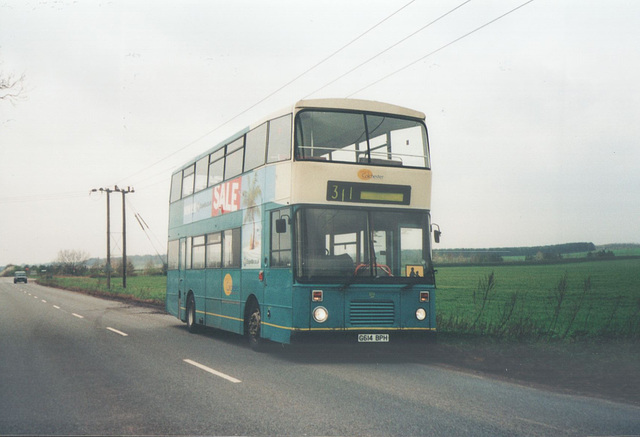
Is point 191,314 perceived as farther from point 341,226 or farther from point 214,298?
point 341,226

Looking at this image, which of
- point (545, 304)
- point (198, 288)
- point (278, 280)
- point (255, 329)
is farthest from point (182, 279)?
point (545, 304)

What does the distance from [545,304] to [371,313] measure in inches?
691

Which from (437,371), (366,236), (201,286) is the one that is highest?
(366,236)

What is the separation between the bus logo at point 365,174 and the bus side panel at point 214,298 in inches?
208

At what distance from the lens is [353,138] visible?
11.5 meters

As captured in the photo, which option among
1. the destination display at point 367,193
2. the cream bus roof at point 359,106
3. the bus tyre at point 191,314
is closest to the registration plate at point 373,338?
the destination display at point 367,193

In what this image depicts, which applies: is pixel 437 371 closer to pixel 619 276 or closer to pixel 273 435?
pixel 273 435

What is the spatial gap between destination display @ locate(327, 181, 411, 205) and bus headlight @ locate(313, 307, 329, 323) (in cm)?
187

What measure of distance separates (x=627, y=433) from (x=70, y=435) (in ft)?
17.1

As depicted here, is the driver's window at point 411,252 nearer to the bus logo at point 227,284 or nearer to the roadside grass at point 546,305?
the roadside grass at point 546,305

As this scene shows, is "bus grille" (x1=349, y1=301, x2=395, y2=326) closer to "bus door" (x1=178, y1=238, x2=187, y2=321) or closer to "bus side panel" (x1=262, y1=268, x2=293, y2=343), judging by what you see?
"bus side panel" (x1=262, y1=268, x2=293, y2=343)

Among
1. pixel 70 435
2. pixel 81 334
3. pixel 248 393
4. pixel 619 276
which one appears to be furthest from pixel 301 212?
pixel 619 276

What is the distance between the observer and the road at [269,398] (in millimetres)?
6195

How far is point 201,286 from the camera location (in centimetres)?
1661
